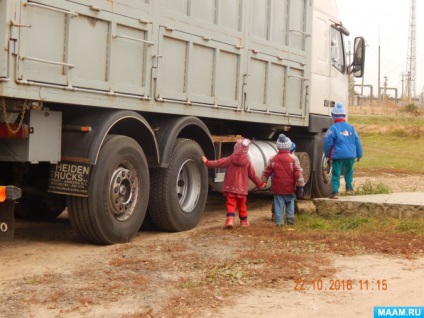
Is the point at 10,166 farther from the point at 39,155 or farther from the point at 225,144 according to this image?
the point at 225,144

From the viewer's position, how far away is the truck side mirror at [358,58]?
47.6 ft

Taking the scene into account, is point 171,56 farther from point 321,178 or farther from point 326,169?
point 326,169

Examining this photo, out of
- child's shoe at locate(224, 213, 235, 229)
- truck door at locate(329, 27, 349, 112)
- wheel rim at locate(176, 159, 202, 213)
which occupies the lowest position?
child's shoe at locate(224, 213, 235, 229)

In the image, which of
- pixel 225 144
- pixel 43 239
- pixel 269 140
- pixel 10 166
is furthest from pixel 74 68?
pixel 269 140

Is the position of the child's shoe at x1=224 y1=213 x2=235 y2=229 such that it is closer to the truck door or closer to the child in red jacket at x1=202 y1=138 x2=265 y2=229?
the child in red jacket at x1=202 y1=138 x2=265 y2=229

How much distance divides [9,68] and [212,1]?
393 cm

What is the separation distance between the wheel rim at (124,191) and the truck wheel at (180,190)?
0.63 metres

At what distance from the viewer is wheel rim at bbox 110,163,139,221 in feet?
28.0

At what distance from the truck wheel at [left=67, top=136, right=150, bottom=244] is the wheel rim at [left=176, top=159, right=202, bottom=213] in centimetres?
111

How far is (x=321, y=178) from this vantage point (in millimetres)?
13992

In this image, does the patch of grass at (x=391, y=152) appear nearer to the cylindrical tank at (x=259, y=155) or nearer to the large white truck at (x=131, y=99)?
the cylindrical tank at (x=259, y=155)

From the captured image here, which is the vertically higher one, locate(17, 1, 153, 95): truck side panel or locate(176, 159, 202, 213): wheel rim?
locate(17, 1, 153, 95): truck side panel

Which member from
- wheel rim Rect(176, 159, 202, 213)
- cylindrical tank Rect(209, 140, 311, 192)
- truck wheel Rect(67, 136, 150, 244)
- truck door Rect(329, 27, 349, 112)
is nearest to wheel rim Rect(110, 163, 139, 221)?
truck wheel Rect(67, 136, 150, 244)

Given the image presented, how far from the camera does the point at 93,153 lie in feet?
26.3
